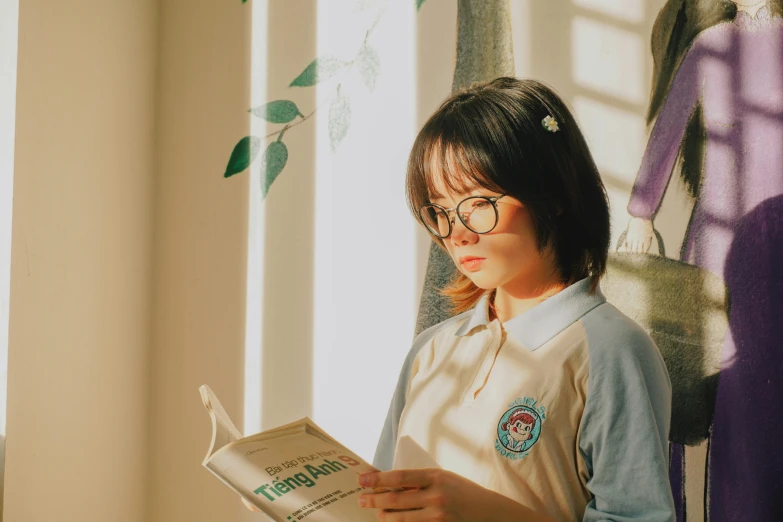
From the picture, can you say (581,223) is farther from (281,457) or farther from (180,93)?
(180,93)

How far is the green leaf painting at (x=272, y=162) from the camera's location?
5.08ft

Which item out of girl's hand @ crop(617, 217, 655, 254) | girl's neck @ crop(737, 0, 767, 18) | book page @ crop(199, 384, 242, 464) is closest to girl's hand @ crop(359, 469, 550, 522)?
book page @ crop(199, 384, 242, 464)

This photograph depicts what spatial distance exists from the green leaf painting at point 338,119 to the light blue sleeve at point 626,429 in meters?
0.74

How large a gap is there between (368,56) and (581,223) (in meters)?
0.66

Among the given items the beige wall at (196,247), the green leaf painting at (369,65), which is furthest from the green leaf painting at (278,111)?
the green leaf painting at (369,65)

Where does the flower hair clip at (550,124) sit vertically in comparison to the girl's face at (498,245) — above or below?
above

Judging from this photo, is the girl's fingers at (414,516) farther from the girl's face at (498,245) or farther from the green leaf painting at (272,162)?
the green leaf painting at (272,162)

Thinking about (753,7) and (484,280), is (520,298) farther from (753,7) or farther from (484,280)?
(753,7)

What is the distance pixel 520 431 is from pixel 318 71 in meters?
0.90

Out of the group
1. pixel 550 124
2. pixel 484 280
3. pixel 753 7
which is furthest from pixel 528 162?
pixel 753 7

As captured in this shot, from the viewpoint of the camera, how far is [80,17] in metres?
1.46

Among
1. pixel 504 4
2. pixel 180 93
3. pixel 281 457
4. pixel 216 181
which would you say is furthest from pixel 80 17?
pixel 281 457

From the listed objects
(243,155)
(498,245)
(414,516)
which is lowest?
(414,516)

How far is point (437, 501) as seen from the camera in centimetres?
86
